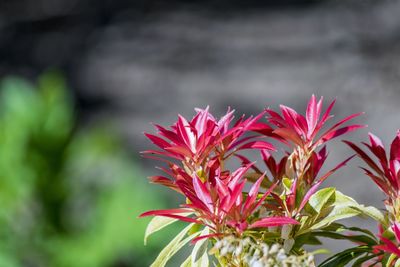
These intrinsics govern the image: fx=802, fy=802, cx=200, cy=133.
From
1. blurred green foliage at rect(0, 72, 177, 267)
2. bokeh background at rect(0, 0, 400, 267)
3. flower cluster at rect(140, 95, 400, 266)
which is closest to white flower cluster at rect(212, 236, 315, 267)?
flower cluster at rect(140, 95, 400, 266)

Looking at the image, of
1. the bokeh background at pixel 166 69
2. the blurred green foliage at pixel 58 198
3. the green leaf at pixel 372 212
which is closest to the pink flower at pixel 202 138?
the green leaf at pixel 372 212

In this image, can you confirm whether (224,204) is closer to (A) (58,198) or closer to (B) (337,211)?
(B) (337,211)

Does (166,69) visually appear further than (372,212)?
Yes

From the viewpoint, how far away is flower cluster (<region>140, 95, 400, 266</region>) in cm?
72

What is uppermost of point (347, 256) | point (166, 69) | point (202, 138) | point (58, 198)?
point (166, 69)

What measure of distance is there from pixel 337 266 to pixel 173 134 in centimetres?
21

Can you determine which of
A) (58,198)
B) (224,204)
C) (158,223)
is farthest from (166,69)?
(224,204)

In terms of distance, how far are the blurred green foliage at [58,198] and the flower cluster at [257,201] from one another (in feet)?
3.68

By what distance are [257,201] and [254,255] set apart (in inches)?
2.3

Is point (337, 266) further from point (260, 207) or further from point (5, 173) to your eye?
point (5, 173)

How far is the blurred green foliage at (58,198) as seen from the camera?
191 centimetres

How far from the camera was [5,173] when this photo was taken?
194 centimetres

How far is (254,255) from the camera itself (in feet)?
2.36

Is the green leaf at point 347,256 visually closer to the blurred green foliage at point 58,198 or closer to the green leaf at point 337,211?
the green leaf at point 337,211
